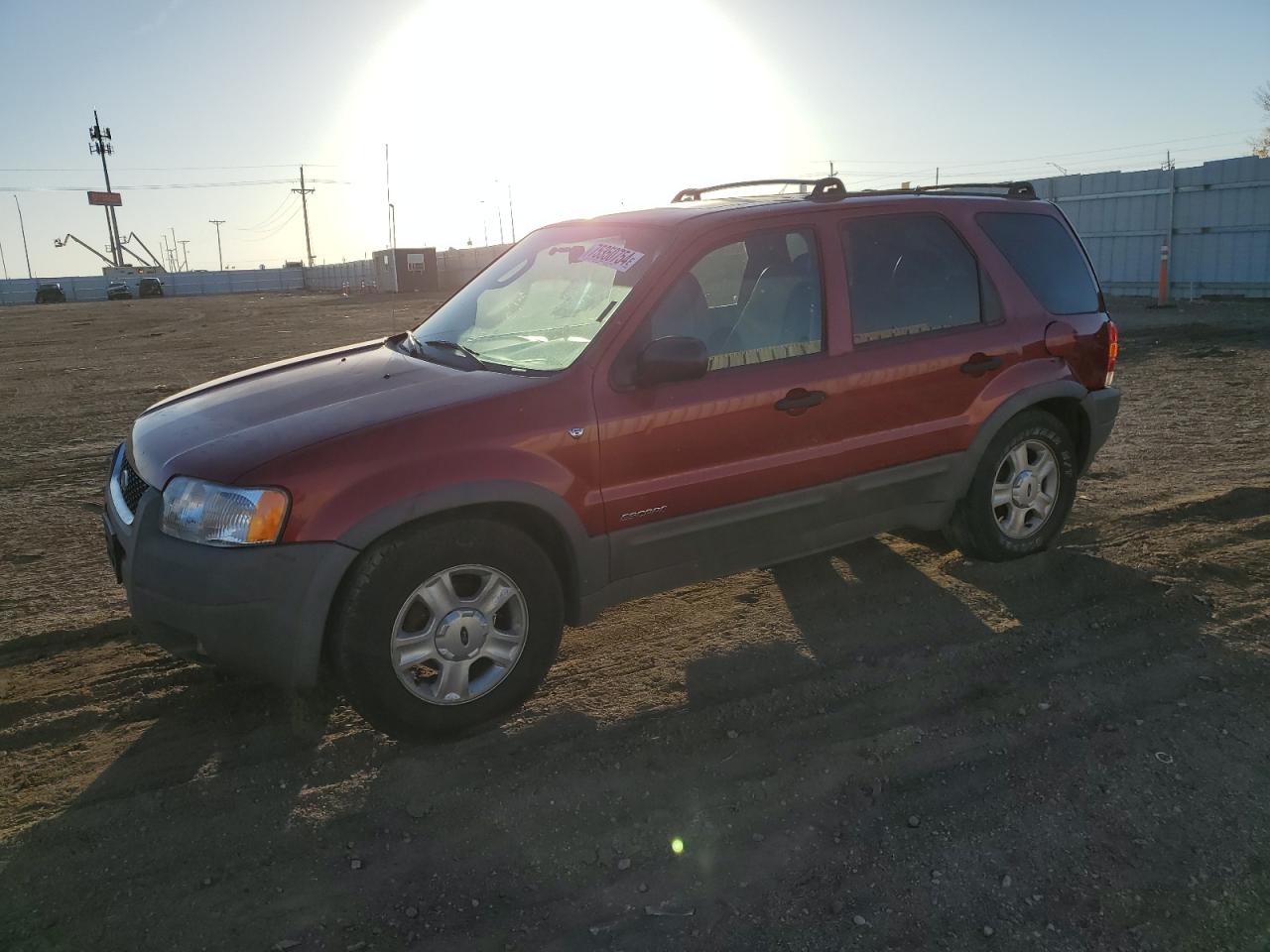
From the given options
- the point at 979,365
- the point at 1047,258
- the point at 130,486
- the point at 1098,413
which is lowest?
the point at 1098,413

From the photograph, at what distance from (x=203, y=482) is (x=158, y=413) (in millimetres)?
1040

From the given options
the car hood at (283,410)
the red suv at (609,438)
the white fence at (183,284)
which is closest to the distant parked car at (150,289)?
the white fence at (183,284)

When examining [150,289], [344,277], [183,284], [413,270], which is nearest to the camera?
[413,270]

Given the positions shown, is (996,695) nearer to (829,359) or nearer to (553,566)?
(829,359)

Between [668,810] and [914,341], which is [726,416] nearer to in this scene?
[914,341]

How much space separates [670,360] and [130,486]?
2.15 m

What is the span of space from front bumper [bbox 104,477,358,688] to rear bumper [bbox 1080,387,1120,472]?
3.93 metres

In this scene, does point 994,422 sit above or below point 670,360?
below

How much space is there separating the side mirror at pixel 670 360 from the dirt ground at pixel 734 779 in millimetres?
1247

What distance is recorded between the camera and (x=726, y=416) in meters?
3.81

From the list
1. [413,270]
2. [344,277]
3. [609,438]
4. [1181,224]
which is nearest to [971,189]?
[609,438]

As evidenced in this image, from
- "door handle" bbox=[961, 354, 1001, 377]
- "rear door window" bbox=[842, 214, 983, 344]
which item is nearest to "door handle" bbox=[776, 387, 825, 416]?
"rear door window" bbox=[842, 214, 983, 344]

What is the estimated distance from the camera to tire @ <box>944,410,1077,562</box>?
4.75 metres

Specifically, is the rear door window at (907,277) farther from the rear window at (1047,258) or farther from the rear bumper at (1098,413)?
the rear bumper at (1098,413)
